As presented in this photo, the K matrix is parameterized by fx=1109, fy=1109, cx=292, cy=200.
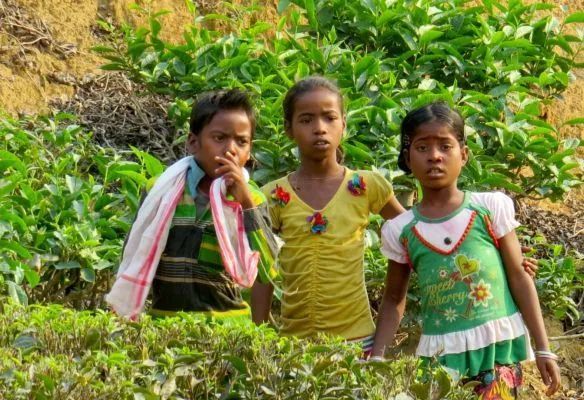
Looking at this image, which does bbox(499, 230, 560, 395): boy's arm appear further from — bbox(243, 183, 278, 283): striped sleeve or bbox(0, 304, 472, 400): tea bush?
bbox(0, 304, 472, 400): tea bush

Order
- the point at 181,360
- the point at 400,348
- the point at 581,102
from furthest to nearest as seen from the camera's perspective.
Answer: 1. the point at 581,102
2. the point at 400,348
3. the point at 181,360

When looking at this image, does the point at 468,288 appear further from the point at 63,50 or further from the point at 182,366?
the point at 63,50

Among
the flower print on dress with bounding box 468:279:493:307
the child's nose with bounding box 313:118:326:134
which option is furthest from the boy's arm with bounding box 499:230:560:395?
the child's nose with bounding box 313:118:326:134

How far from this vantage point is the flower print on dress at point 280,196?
435 centimetres

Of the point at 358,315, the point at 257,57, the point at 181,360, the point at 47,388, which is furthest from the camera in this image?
the point at 257,57

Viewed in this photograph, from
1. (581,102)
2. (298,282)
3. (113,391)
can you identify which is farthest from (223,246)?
(581,102)

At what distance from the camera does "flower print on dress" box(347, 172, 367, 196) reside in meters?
4.35

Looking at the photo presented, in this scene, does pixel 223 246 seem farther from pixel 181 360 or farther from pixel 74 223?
pixel 74 223

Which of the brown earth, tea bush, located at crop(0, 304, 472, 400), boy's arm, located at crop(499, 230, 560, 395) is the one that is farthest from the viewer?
the brown earth

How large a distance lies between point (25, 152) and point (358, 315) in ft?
6.67

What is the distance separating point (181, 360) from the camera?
295 cm

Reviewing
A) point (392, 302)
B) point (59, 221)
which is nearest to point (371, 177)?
point (392, 302)

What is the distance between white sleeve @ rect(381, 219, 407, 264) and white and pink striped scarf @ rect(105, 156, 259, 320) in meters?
0.61

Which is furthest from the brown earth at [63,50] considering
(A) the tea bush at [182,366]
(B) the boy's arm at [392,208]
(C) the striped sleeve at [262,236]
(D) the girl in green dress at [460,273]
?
(A) the tea bush at [182,366]
